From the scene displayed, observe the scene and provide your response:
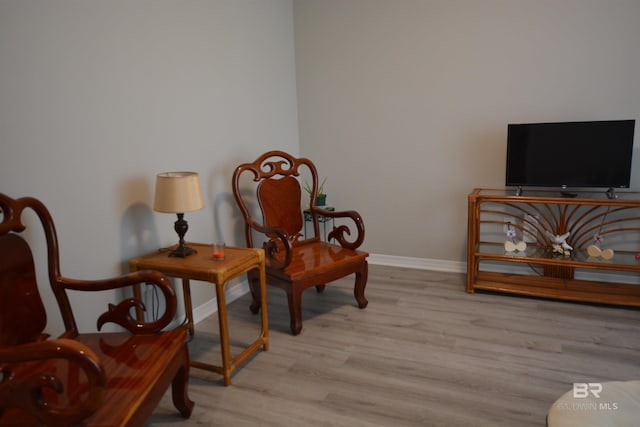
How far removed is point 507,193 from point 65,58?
295 cm

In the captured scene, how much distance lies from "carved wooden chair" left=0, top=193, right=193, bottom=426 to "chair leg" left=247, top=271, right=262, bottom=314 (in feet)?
3.43

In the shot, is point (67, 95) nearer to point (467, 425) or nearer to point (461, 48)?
point (467, 425)

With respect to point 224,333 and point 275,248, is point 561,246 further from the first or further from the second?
point 224,333

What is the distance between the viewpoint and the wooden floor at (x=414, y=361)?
1.98 metres

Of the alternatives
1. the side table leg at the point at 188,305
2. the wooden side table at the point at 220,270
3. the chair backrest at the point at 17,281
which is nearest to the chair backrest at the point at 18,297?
the chair backrest at the point at 17,281

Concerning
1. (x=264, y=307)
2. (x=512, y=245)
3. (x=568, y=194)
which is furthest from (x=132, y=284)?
(x=568, y=194)

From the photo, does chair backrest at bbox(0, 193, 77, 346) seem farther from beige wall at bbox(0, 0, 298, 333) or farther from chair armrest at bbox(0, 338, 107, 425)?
chair armrest at bbox(0, 338, 107, 425)

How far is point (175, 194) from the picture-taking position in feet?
7.31

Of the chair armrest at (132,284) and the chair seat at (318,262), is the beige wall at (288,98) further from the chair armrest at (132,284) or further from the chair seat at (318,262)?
the chair seat at (318,262)

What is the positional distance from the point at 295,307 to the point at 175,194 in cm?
98

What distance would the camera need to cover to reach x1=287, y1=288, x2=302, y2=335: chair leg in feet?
8.72

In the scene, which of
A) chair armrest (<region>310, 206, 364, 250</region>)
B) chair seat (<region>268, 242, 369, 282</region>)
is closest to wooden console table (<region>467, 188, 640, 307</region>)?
chair armrest (<region>310, 206, 364, 250</region>)

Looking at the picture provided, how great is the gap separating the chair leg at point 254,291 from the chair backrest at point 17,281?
1330 millimetres

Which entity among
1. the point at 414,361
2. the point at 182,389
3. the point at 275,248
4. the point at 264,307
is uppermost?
the point at 275,248
